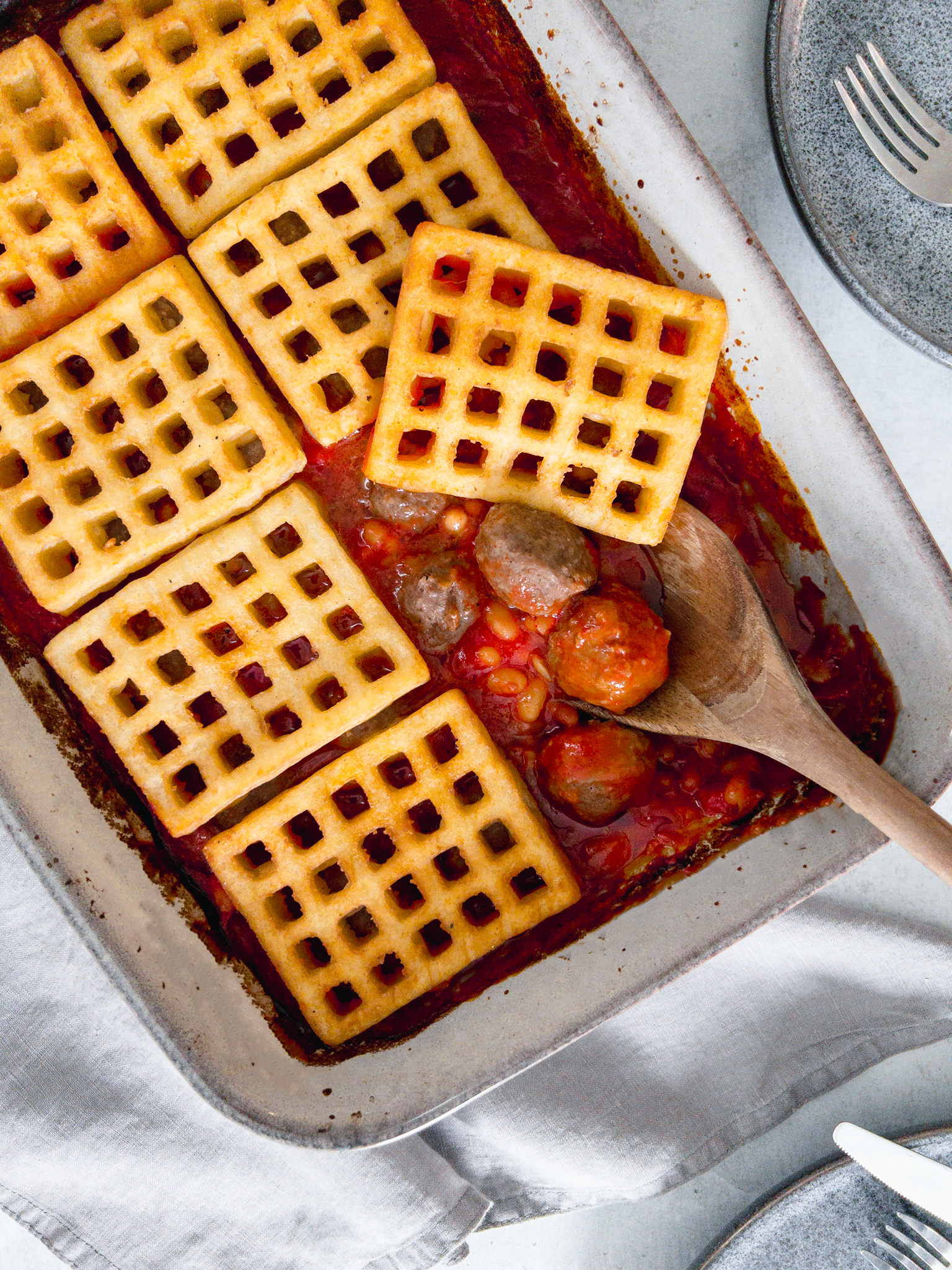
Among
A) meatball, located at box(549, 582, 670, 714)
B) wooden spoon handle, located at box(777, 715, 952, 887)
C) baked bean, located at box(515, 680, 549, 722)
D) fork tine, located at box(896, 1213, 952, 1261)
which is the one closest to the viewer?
wooden spoon handle, located at box(777, 715, 952, 887)

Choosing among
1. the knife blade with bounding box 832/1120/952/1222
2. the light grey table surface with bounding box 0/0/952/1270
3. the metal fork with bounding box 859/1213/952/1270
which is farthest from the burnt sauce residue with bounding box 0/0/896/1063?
the metal fork with bounding box 859/1213/952/1270

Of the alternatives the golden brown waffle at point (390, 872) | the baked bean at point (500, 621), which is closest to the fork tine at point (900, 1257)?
the golden brown waffle at point (390, 872)

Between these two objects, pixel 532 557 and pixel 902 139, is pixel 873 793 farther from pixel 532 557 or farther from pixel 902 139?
pixel 902 139

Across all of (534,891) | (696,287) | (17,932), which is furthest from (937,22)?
(17,932)

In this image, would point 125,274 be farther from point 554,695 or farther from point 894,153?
point 894,153

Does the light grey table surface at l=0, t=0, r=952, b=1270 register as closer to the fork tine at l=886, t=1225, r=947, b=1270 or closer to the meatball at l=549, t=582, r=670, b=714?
the fork tine at l=886, t=1225, r=947, b=1270

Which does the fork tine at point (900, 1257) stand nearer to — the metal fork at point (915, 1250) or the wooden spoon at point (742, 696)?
the metal fork at point (915, 1250)
